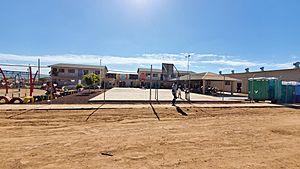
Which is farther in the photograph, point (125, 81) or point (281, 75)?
point (125, 81)

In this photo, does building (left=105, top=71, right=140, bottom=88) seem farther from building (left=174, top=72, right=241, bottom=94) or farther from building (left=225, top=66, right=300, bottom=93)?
building (left=225, top=66, right=300, bottom=93)

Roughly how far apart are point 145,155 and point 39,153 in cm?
276

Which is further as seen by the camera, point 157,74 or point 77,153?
point 157,74

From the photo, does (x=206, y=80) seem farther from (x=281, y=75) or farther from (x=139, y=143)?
(x=139, y=143)

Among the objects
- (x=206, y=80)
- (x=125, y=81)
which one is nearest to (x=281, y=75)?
(x=206, y=80)

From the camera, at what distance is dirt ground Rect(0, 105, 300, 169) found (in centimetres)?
536

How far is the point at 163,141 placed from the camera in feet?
23.7

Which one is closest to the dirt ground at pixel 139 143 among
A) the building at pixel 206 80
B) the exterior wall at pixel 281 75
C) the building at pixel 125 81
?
the building at pixel 206 80

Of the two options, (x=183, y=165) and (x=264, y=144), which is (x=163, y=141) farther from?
(x=264, y=144)

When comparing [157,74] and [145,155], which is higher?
[157,74]

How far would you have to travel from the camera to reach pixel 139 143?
6.96m

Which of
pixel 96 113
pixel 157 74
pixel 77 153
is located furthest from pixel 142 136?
pixel 157 74

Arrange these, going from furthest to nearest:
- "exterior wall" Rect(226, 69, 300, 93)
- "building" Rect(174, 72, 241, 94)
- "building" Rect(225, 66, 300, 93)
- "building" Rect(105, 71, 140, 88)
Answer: "building" Rect(105, 71, 140, 88)
"building" Rect(174, 72, 241, 94)
"building" Rect(225, 66, 300, 93)
"exterior wall" Rect(226, 69, 300, 93)

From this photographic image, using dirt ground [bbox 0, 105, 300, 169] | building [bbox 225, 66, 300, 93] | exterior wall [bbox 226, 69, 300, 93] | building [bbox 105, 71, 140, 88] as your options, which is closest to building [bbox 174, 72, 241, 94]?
building [bbox 225, 66, 300, 93]
